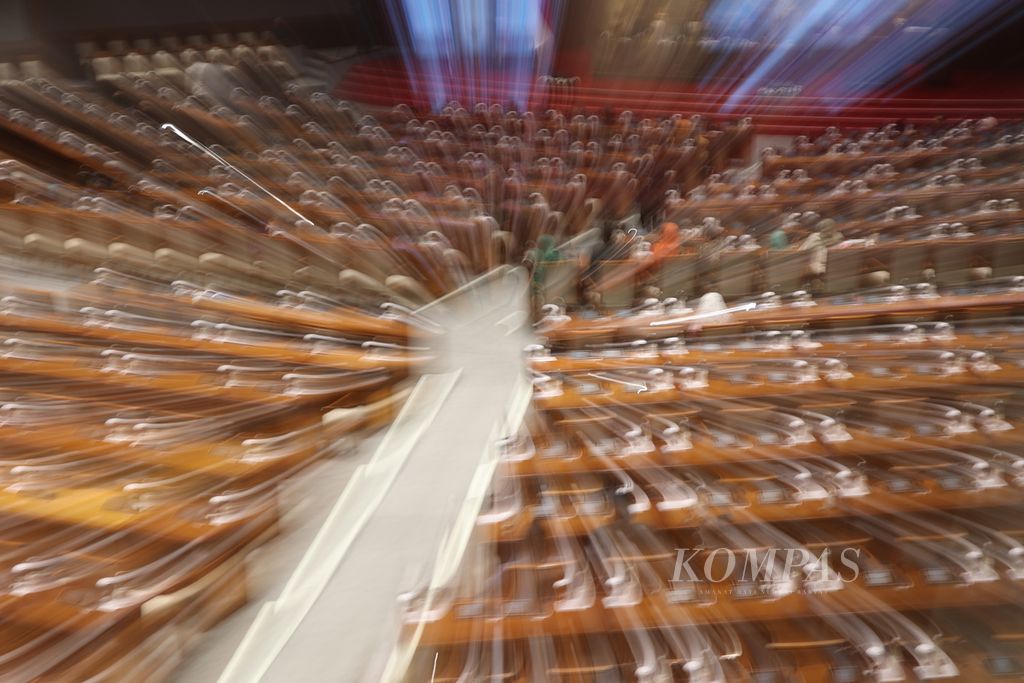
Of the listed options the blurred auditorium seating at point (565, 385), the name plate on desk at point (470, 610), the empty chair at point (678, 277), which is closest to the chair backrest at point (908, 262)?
the blurred auditorium seating at point (565, 385)

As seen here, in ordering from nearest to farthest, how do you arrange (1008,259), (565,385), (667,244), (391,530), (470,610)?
(470,610)
(391,530)
(565,385)
(1008,259)
(667,244)

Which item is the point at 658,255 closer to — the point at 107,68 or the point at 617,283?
the point at 617,283

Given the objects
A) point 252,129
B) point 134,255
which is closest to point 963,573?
point 134,255

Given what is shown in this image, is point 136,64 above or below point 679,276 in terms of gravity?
above

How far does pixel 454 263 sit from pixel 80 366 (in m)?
0.65

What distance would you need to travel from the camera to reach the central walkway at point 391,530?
17.1 inches

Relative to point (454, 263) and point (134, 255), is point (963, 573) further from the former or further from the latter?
point (134, 255)

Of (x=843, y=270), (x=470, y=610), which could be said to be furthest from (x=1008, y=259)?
(x=470, y=610)

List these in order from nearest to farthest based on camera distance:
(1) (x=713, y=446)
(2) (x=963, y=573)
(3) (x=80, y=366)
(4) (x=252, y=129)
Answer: (2) (x=963, y=573) → (1) (x=713, y=446) → (3) (x=80, y=366) → (4) (x=252, y=129)

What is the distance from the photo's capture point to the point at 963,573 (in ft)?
1.37

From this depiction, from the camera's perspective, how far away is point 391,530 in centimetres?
56

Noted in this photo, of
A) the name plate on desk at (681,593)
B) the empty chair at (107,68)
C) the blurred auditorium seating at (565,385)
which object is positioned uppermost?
the empty chair at (107,68)

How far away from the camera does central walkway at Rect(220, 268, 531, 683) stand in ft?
1.42

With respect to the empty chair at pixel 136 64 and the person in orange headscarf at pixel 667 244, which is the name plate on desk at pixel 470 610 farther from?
the empty chair at pixel 136 64
